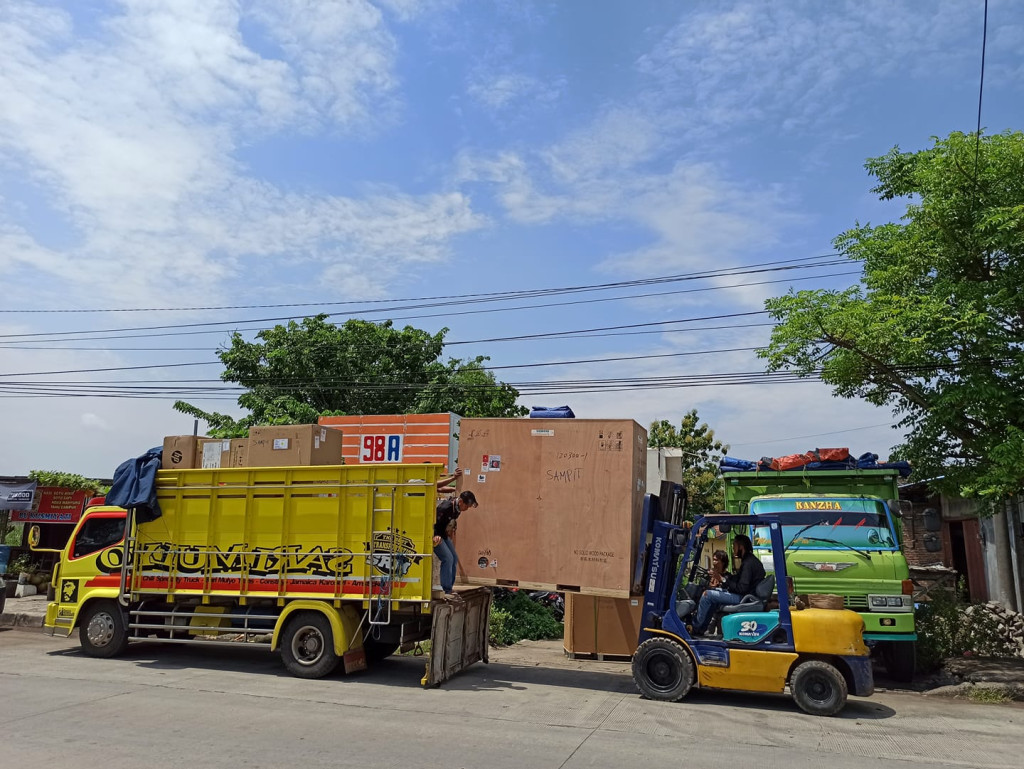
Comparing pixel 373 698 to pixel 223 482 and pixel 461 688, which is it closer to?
pixel 461 688

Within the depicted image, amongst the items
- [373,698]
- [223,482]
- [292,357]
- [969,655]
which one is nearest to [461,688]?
[373,698]

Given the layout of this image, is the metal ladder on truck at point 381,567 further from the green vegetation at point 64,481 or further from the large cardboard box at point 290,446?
the green vegetation at point 64,481

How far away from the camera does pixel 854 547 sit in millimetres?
10648

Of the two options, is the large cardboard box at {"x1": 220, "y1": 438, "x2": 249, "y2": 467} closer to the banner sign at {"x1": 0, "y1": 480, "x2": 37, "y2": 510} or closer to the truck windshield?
the truck windshield

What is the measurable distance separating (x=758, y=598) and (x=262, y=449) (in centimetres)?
687

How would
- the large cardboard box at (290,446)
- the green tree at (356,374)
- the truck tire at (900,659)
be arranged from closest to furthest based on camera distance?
1. the truck tire at (900,659)
2. the large cardboard box at (290,446)
3. the green tree at (356,374)

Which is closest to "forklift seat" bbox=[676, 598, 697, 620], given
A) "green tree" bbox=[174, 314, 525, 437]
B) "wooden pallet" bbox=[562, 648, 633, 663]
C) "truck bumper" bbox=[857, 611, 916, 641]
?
"truck bumper" bbox=[857, 611, 916, 641]

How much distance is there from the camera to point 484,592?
11.4m

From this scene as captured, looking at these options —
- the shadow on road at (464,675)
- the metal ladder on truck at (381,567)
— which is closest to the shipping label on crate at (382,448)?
the shadow on road at (464,675)

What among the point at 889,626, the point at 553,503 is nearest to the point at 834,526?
the point at 889,626

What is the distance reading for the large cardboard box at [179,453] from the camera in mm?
11383

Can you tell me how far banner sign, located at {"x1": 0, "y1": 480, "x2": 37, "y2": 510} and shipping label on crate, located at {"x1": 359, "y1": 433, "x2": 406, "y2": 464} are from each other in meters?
8.86

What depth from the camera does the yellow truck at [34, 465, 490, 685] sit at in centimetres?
1009

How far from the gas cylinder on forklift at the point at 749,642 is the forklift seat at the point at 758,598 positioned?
11 mm
